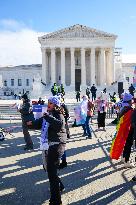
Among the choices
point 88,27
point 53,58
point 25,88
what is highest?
point 88,27

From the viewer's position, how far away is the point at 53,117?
6930 mm

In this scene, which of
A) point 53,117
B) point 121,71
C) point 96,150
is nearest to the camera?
point 53,117

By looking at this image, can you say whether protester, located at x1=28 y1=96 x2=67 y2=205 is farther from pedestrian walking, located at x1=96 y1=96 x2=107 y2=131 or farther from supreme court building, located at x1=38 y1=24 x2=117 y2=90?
supreme court building, located at x1=38 y1=24 x2=117 y2=90

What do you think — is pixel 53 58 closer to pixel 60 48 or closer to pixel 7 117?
pixel 60 48

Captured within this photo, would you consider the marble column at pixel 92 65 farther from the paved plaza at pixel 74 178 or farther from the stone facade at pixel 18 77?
the paved plaza at pixel 74 178

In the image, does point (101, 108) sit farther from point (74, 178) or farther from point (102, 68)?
point (102, 68)

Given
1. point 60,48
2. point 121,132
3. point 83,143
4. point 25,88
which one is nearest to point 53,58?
point 60,48

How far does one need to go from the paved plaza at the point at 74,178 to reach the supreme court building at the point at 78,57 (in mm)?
54290

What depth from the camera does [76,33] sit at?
6700 centimetres

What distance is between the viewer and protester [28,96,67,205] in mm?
6875

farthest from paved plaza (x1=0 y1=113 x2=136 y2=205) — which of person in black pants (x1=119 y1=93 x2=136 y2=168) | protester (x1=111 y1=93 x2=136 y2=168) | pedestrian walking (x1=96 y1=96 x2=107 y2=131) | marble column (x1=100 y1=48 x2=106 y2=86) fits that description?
Answer: marble column (x1=100 y1=48 x2=106 y2=86)

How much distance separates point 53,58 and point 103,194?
6150 centimetres

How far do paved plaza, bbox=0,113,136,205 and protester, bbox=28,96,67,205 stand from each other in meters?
0.40

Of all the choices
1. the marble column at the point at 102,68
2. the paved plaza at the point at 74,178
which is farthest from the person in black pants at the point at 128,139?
the marble column at the point at 102,68
